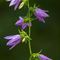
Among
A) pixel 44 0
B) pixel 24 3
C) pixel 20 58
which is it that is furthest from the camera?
pixel 44 0

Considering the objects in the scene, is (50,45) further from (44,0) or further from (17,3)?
(17,3)

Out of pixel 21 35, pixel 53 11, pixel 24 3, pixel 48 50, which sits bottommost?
pixel 48 50

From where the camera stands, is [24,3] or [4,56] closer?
[24,3]

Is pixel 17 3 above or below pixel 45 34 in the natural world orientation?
above

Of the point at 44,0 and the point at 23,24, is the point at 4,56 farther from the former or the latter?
the point at 23,24

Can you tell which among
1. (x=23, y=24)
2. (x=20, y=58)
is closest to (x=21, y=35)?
(x=23, y=24)

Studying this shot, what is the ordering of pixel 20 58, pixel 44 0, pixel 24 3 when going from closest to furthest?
1. pixel 24 3
2. pixel 20 58
3. pixel 44 0

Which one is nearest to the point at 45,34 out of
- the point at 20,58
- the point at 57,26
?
the point at 57,26
